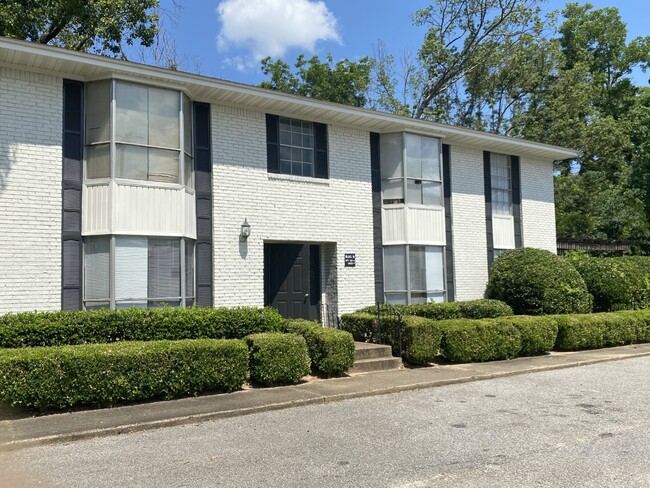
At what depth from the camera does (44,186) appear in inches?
406

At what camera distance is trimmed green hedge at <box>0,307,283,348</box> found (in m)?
9.04

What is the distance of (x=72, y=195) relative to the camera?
10594 mm

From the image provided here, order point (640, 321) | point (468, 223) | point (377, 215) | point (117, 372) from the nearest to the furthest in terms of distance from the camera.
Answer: point (117, 372) → point (377, 215) → point (640, 321) → point (468, 223)

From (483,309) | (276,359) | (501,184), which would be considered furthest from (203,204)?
(501,184)

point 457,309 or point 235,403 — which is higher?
point 457,309

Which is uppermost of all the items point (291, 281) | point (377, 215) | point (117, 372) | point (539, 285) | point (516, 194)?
point (516, 194)

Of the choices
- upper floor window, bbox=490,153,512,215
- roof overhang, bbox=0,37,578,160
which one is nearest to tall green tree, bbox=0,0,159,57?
roof overhang, bbox=0,37,578,160

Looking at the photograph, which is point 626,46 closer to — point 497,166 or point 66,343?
point 497,166

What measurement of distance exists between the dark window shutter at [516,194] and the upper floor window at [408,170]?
11.3ft

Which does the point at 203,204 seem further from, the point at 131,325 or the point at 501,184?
the point at 501,184

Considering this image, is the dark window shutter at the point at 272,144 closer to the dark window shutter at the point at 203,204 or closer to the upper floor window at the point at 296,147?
the upper floor window at the point at 296,147

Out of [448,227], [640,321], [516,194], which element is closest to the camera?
[640,321]

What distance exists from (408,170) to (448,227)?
6.86ft

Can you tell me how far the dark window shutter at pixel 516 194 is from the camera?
1742cm
